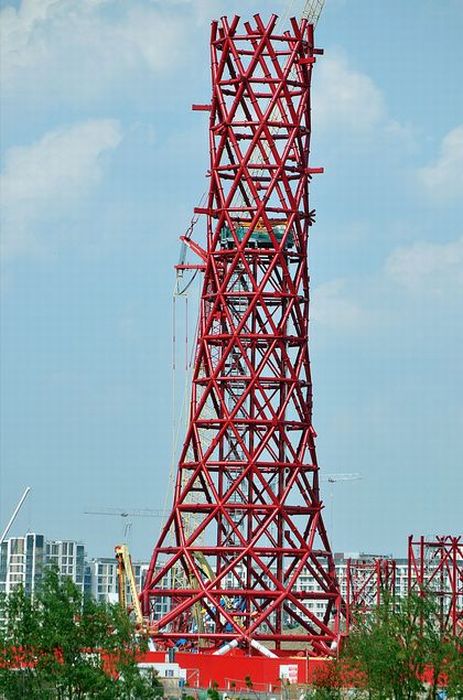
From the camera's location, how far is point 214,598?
302 ft

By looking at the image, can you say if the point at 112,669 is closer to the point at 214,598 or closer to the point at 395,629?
the point at 395,629

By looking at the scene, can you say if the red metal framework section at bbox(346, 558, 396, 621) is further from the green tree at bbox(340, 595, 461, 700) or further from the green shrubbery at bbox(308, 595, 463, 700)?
the green tree at bbox(340, 595, 461, 700)

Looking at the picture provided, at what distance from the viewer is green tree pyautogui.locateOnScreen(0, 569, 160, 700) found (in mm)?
71438

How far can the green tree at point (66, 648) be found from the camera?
71.4 m

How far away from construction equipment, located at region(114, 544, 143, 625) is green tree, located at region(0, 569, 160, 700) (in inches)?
642

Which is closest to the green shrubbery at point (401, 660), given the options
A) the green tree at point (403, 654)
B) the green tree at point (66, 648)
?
the green tree at point (403, 654)

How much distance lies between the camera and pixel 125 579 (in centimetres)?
9900

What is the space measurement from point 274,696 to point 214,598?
8.83m

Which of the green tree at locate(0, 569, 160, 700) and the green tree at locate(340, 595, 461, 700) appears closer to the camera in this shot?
the green tree at locate(0, 569, 160, 700)

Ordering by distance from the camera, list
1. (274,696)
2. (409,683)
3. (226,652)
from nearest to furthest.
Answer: (409,683), (274,696), (226,652)

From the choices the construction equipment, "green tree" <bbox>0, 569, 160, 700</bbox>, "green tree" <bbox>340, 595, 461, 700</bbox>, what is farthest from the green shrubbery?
the construction equipment

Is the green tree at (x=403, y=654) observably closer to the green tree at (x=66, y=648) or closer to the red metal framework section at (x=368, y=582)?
the green tree at (x=66, y=648)

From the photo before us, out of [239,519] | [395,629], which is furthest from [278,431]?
[395,629]

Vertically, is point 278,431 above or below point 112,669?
above
